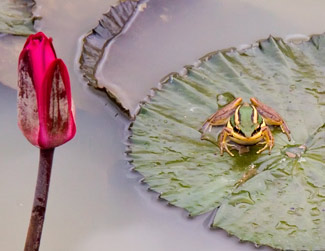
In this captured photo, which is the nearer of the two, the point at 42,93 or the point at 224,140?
the point at 42,93

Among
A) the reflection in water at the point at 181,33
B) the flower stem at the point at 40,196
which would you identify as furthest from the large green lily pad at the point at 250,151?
the flower stem at the point at 40,196

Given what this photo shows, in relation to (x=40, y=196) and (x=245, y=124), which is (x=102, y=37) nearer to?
(x=245, y=124)

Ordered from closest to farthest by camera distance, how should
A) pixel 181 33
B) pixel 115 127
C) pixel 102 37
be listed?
pixel 115 127, pixel 102 37, pixel 181 33

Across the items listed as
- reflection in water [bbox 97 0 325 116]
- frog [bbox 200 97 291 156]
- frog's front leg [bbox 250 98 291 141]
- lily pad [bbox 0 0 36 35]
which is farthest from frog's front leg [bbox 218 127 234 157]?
lily pad [bbox 0 0 36 35]

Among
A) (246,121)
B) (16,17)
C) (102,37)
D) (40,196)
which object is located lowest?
(40,196)

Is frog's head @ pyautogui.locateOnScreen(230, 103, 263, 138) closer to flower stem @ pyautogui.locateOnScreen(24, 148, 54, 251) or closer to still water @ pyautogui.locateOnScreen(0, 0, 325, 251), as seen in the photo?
still water @ pyautogui.locateOnScreen(0, 0, 325, 251)

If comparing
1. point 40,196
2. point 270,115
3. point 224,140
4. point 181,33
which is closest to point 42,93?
point 40,196
